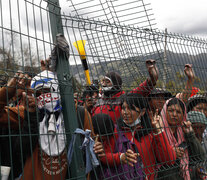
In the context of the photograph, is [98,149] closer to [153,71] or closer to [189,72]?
[153,71]

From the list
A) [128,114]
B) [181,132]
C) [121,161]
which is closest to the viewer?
[121,161]

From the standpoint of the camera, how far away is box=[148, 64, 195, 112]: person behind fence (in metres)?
2.92

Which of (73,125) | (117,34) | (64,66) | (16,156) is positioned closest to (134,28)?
(117,34)

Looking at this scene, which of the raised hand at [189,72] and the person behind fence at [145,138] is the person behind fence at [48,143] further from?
the raised hand at [189,72]

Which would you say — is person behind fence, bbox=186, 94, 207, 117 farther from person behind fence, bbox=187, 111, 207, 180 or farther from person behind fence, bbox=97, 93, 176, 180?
person behind fence, bbox=97, 93, 176, 180

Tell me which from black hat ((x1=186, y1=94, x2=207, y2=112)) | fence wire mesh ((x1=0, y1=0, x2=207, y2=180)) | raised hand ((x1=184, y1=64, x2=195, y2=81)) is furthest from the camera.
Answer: black hat ((x1=186, y1=94, x2=207, y2=112))

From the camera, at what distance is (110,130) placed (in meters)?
2.62

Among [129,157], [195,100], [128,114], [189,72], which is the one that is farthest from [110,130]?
[195,100]

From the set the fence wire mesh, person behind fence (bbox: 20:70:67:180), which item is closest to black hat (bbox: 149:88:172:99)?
the fence wire mesh

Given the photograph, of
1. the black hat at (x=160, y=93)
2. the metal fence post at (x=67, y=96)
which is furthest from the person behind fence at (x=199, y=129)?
the metal fence post at (x=67, y=96)

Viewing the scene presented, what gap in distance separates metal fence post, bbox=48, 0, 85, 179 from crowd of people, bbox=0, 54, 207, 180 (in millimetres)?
66

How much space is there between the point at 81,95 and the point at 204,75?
7.91ft

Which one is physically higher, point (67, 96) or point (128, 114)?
point (67, 96)

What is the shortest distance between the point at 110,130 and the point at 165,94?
94 centimetres
